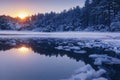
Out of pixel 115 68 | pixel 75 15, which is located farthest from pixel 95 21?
pixel 115 68

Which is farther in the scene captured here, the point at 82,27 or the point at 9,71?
the point at 82,27

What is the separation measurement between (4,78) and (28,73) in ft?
4.80

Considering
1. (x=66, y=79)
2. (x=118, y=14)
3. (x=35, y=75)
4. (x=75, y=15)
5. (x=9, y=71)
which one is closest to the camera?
(x=66, y=79)

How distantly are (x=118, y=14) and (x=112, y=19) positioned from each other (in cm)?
223

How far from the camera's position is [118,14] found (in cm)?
5762

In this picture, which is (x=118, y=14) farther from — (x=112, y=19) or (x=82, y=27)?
(x=82, y=27)

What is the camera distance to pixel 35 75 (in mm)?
11641

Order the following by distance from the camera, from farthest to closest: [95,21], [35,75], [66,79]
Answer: [95,21]
[35,75]
[66,79]

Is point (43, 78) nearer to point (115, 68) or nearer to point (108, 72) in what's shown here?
point (108, 72)

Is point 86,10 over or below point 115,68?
over

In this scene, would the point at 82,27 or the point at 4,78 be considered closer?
the point at 4,78

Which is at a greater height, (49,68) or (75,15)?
(75,15)

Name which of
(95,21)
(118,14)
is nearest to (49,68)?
(118,14)

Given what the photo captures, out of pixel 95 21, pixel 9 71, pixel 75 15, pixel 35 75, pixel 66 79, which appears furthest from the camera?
pixel 75 15
